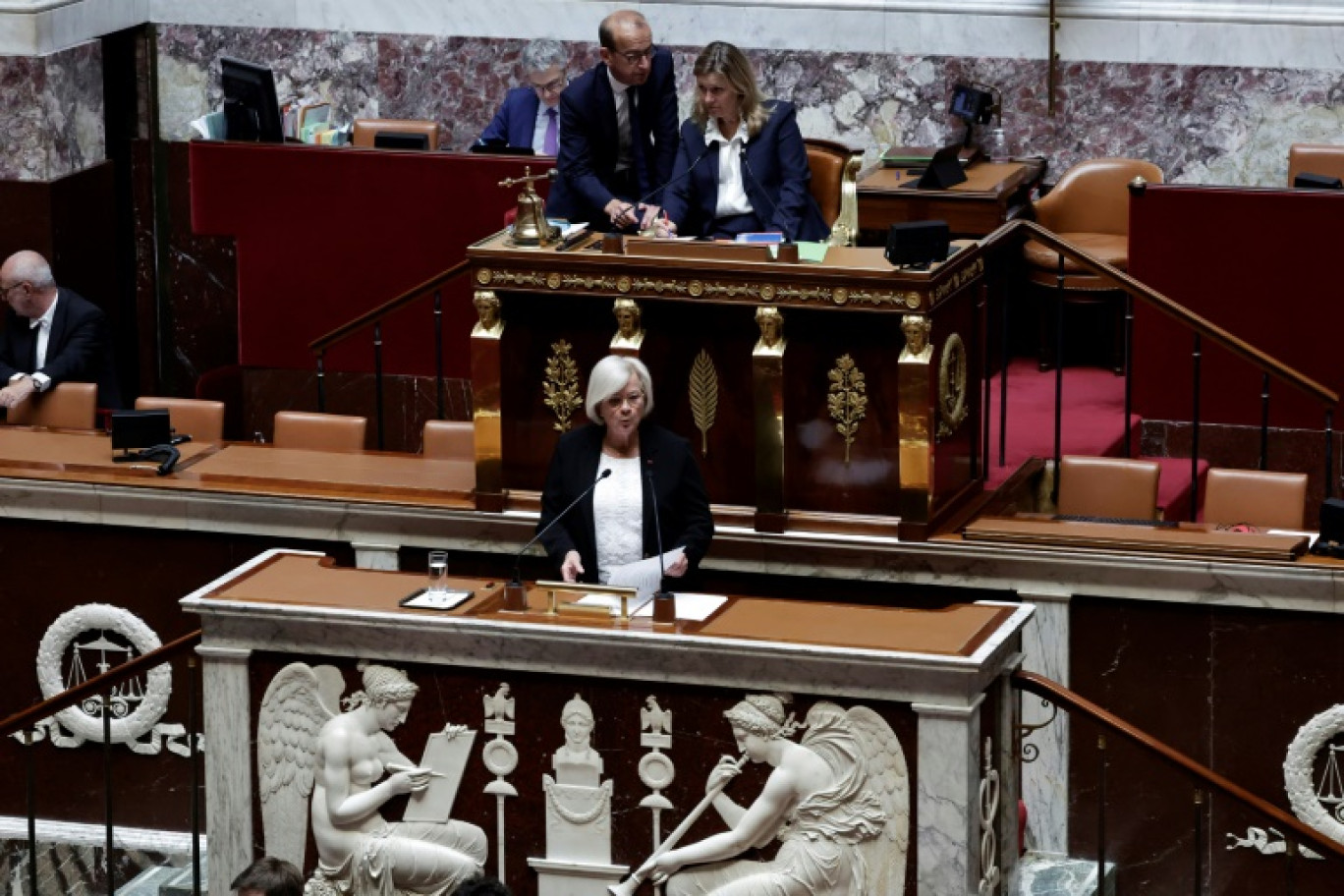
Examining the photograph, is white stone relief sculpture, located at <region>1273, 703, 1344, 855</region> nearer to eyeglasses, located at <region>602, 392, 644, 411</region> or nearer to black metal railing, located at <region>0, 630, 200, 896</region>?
eyeglasses, located at <region>602, 392, 644, 411</region>

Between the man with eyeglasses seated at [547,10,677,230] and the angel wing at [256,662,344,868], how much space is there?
7.33 ft

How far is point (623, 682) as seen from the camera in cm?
763

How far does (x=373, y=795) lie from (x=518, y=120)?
200 inches

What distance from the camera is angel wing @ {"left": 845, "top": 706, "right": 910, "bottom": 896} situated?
292 inches

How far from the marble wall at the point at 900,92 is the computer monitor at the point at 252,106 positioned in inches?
45.6

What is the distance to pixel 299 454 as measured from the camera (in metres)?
10.0

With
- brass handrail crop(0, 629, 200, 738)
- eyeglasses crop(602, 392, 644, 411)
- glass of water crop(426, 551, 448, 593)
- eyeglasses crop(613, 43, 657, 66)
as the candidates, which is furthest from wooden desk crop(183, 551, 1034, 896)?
eyeglasses crop(613, 43, 657, 66)

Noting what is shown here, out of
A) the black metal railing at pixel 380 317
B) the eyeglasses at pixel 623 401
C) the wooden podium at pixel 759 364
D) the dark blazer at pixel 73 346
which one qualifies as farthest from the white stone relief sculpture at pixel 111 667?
the eyeglasses at pixel 623 401

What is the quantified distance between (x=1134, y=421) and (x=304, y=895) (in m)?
4.39

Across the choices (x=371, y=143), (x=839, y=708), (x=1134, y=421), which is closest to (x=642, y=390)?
(x=839, y=708)

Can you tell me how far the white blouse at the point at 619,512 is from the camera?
332 inches

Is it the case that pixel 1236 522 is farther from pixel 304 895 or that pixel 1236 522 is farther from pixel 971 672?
pixel 304 895

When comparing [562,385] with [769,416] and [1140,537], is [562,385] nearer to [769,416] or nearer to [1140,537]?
[769,416]

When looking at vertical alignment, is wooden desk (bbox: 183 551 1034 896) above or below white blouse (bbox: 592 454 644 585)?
below
